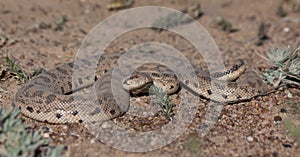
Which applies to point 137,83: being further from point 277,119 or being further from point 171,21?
point 171,21

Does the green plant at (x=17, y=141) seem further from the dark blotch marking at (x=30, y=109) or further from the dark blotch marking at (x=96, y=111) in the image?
the dark blotch marking at (x=96, y=111)

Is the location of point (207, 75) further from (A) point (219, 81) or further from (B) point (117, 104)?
(B) point (117, 104)

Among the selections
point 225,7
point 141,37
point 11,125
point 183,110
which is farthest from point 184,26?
point 11,125

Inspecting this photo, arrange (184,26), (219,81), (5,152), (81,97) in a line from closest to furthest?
(5,152)
(81,97)
(219,81)
(184,26)

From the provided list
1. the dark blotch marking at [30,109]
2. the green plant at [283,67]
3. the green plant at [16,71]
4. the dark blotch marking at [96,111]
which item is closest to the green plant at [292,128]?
the green plant at [283,67]

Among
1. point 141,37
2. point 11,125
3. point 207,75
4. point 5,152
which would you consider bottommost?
point 5,152

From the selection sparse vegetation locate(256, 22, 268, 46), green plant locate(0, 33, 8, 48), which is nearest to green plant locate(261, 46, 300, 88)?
sparse vegetation locate(256, 22, 268, 46)
